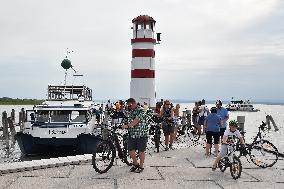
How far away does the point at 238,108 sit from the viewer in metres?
125

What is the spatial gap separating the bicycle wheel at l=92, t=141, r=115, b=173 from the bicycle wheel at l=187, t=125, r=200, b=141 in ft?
30.8

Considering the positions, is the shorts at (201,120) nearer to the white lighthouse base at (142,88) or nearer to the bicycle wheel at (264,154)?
the white lighthouse base at (142,88)

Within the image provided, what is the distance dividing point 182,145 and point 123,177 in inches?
327

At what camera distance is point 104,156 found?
12211 mm

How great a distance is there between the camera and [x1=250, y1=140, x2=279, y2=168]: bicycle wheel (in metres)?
13.5

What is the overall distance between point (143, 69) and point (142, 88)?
4.34ft

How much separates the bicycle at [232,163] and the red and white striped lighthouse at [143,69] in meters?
17.2

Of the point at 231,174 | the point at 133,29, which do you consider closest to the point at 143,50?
the point at 133,29

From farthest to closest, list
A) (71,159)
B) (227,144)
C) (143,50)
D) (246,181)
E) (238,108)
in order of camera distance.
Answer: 1. (238,108)
2. (143,50)
3. (71,159)
4. (227,144)
5. (246,181)

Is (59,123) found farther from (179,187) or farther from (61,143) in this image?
(179,187)

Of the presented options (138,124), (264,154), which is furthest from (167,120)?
(138,124)

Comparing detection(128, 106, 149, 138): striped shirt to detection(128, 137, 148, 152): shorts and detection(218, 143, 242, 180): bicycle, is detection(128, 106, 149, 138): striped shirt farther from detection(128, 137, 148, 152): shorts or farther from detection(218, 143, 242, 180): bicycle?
detection(218, 143, 242, 180): bicycle

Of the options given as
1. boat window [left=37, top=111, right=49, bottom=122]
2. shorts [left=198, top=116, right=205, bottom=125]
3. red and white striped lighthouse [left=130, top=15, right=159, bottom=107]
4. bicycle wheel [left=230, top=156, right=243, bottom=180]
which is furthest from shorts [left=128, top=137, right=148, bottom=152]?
red and white striped lighthouse [left=130, top=15, right=159, bottom=107]

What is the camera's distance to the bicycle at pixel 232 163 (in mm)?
11523
